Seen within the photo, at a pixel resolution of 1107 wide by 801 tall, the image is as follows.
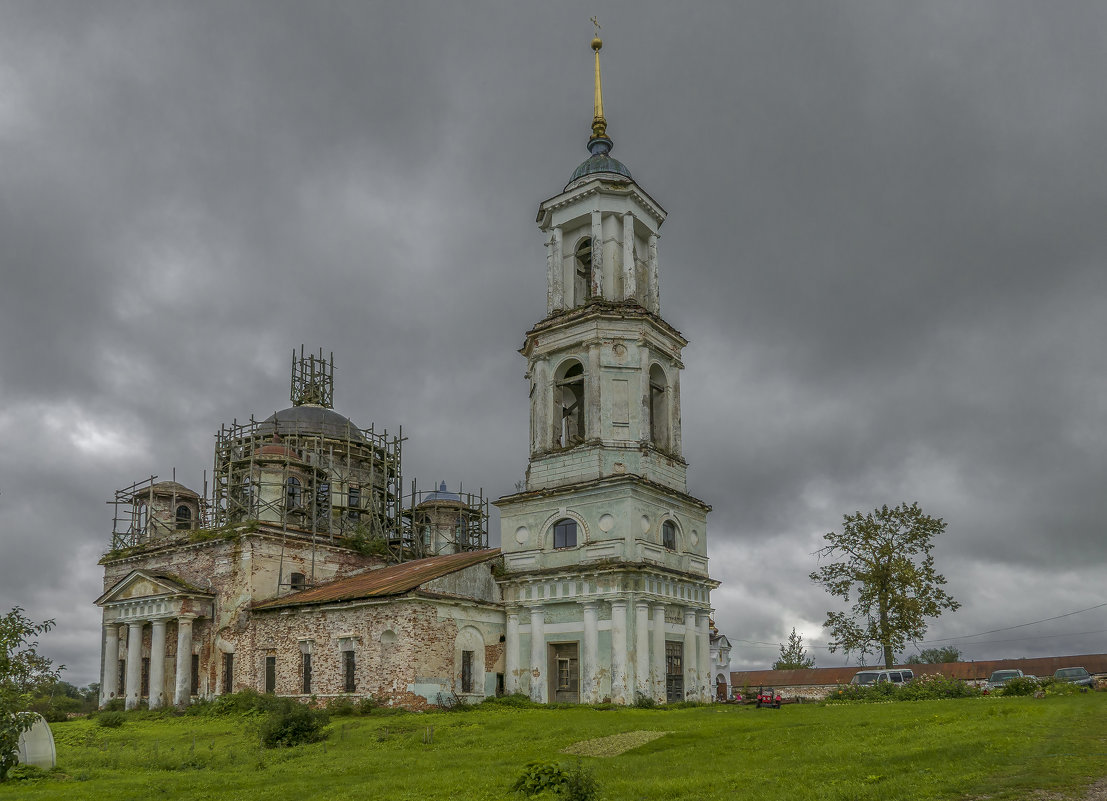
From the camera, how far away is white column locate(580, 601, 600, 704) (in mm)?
28656

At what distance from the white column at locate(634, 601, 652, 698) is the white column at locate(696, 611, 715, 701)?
3.69 metres

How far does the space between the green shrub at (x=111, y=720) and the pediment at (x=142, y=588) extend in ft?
15.8

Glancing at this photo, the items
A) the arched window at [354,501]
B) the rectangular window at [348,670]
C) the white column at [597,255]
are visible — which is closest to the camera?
the rectangular window at [348,670]

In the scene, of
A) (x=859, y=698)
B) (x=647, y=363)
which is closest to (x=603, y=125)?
(x=647, y=363)

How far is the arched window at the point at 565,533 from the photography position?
3097 cm

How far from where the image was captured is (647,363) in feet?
107

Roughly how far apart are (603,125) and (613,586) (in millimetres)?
19454

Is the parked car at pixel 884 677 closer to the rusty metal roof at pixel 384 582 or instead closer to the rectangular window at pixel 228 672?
the rusty metal roof at pixel 384 582

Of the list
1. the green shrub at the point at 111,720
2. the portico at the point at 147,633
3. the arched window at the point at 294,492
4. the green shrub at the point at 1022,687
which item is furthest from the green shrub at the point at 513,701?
the arched window at the point at 294,492

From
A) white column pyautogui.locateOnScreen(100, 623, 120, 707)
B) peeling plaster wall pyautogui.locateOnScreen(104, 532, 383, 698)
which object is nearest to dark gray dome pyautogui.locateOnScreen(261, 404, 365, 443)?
peeling plaster wall pyautogui.locateOnScreen(104, 532, 383, 698)

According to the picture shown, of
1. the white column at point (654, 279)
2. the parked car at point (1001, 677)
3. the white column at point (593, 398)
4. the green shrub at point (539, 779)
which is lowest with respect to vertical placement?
the parked car at point (1001, 677)

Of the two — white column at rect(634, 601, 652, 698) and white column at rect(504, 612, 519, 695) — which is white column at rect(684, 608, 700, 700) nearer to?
white column at rect(634, 601, 652, 698)

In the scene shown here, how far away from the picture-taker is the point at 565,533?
102ft

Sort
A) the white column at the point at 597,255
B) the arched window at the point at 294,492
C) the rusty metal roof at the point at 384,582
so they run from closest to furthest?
the rusty metal roof at the point at 384,582
the white column at the point at 597,255
the arched window at the point at 294,492
